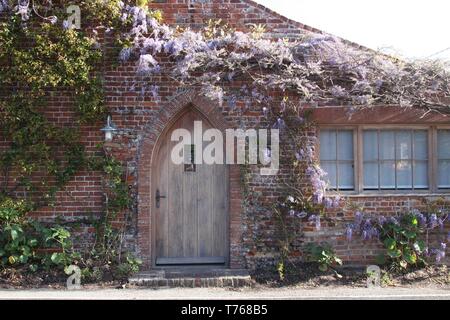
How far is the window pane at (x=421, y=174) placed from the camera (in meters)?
10.1

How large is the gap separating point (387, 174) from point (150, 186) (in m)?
4.28

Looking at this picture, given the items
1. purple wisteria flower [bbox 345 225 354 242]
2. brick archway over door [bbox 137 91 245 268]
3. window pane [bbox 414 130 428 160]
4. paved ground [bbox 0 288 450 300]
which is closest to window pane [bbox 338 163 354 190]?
purple wisteria flower [bbox 345 225 354 242]

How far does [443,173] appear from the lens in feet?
33.2

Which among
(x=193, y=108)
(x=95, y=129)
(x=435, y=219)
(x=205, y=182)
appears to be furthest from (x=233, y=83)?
(x=435, y=219)

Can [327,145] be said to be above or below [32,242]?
above

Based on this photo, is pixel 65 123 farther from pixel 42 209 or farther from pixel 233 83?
pixel 233 83

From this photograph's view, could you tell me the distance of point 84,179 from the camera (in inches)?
375

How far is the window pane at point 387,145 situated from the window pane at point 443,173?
0.92 m

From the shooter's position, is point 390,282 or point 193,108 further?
point 193,108

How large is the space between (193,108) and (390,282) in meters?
4.47

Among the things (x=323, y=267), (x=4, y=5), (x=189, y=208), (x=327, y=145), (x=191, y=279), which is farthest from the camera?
(x=327, y=145)

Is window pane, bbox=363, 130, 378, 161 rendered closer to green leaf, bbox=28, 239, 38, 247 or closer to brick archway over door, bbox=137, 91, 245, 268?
brick archway over door, bbox=137, 91, 245, 268

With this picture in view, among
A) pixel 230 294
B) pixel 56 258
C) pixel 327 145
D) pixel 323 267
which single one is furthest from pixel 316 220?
pixel 56 258

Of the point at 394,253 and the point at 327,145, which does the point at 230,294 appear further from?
the point at 327,145
